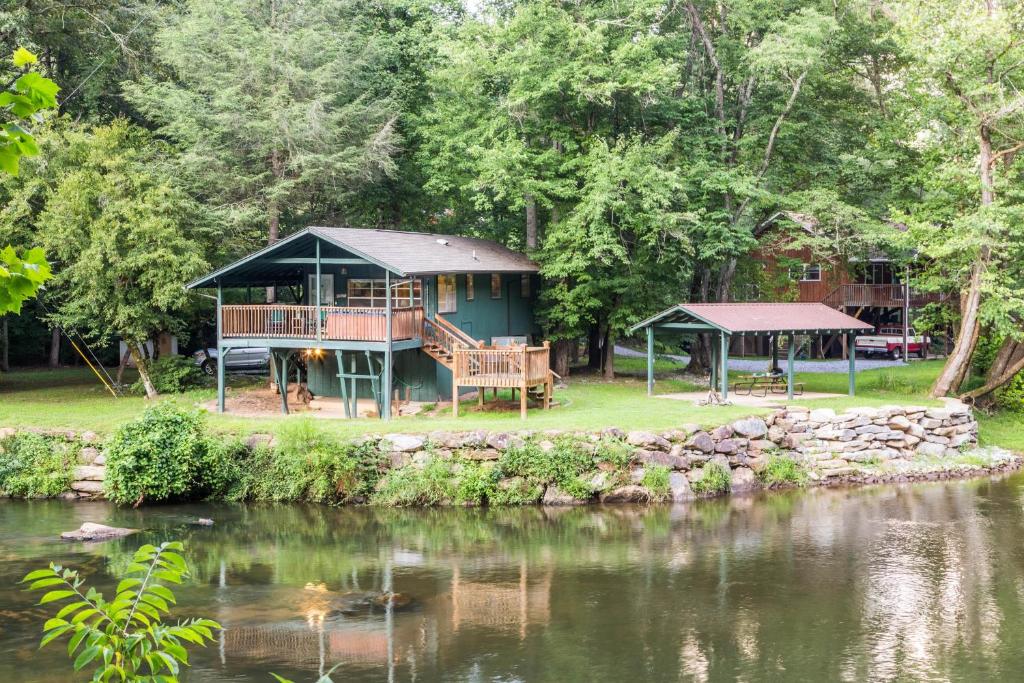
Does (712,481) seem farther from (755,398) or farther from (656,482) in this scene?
(755,398)

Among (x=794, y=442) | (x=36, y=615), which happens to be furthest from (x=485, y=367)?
(x=36, y=615)

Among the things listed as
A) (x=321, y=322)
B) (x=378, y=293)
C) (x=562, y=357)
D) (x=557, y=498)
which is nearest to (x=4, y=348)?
(x=378, y=293)

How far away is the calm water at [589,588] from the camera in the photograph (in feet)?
47.4

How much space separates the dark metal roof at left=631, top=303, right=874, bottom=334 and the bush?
46.5ft

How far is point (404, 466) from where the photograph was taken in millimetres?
24812

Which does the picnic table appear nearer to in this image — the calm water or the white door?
the calm water

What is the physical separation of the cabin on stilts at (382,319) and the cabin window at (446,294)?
0.10 feet

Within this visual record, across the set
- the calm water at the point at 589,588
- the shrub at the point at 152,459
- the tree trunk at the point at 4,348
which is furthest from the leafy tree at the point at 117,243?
the tree trunk at the point at 4,348

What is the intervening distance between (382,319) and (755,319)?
36.5ft

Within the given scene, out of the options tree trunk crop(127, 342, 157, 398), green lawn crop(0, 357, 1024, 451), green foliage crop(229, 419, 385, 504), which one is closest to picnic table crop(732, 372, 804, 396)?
green lawn crop(0, 357, 1024, 451)

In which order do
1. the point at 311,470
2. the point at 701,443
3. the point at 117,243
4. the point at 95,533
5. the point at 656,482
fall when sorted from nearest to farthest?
1. the point at 95,533
2. the point at 311,470
3. the point at 656,482
4. the point at 701,443
5. the point at 117,243

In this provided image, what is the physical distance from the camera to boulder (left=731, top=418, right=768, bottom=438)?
1050 inches

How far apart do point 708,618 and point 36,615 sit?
10.4 metres

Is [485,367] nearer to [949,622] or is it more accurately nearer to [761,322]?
[761,322]
